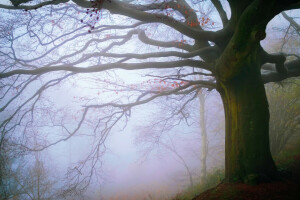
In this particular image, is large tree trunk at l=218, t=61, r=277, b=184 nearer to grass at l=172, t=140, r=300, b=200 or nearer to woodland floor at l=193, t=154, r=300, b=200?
woodland floor at l=193, t=154, r=300, b=200

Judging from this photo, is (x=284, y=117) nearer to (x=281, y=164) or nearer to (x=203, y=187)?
(x=281, y=164)

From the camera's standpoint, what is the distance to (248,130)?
3.34 m

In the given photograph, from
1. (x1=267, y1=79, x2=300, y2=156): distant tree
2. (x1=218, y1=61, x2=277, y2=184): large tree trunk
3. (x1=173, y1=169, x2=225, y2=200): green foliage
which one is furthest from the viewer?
(x1=267, y1=79, x2=300, y2=156): distant tree

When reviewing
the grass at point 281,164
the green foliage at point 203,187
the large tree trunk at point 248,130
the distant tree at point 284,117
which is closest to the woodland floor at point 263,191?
the large tree trunk at point 248,130

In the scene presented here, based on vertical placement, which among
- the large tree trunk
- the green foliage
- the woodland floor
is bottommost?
the green foliage

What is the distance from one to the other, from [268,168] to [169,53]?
9.94 ft

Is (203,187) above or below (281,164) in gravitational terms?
below

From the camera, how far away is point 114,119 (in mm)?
5762

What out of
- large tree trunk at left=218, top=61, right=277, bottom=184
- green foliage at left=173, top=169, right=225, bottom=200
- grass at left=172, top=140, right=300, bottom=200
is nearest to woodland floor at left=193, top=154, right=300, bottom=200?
large tree trunk at left=218, top=61, right=277, bottom=184

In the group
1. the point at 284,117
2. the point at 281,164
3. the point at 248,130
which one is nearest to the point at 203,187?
the point at 281,164

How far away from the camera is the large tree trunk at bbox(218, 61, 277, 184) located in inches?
127

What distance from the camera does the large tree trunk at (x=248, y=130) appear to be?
3221mm

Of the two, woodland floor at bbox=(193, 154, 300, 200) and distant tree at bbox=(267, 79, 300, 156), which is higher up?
distant tree at bbox=(267, 79, 300, 156)

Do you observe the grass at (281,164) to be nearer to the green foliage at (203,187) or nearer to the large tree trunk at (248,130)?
the green foliage at (203,187)
